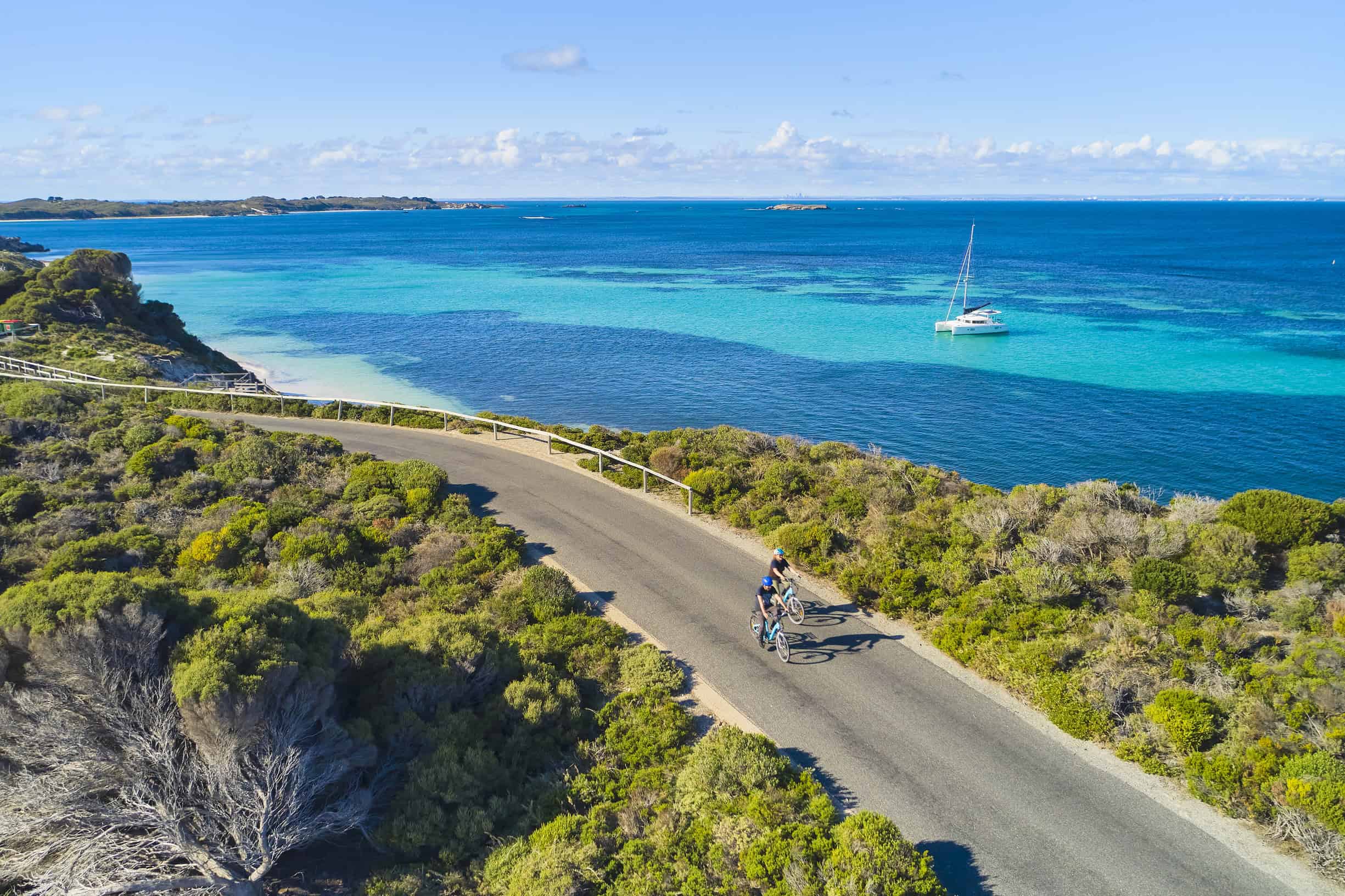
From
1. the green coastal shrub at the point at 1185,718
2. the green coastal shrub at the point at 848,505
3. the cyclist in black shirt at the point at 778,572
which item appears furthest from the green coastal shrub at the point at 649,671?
the green coastal shrub at the point at 1185,718

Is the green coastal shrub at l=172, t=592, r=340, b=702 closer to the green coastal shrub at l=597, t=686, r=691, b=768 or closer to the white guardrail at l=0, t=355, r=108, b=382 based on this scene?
the green coastal shrub at l=597, t=686, r=691, b=768

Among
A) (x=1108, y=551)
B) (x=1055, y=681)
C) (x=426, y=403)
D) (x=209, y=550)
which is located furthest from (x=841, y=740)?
(x=426, y=403)

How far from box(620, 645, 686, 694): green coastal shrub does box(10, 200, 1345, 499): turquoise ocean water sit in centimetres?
2169

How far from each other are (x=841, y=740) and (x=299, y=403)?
2850 centimetres

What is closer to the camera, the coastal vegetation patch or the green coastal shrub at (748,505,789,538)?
the coastal vegetation patch

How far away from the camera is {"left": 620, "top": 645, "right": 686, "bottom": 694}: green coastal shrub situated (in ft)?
36.9

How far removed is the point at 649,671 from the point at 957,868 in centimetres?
506

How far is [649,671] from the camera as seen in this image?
37.6ft

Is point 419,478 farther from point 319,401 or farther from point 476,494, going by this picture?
point 319,401

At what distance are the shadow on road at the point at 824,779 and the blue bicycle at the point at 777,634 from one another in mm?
2180

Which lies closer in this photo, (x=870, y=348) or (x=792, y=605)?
(x=792, y=605)

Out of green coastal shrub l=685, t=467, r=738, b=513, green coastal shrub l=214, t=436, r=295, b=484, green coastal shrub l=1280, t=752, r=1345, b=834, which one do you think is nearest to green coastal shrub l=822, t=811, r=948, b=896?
green coastal shrub l=1280, t=752, r=1345, b=834

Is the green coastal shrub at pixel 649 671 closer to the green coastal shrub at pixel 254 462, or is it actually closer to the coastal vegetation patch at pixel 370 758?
the coastal vegetation patch at pixel 370 758

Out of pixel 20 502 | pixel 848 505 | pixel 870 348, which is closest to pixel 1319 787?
pixel 848 505
